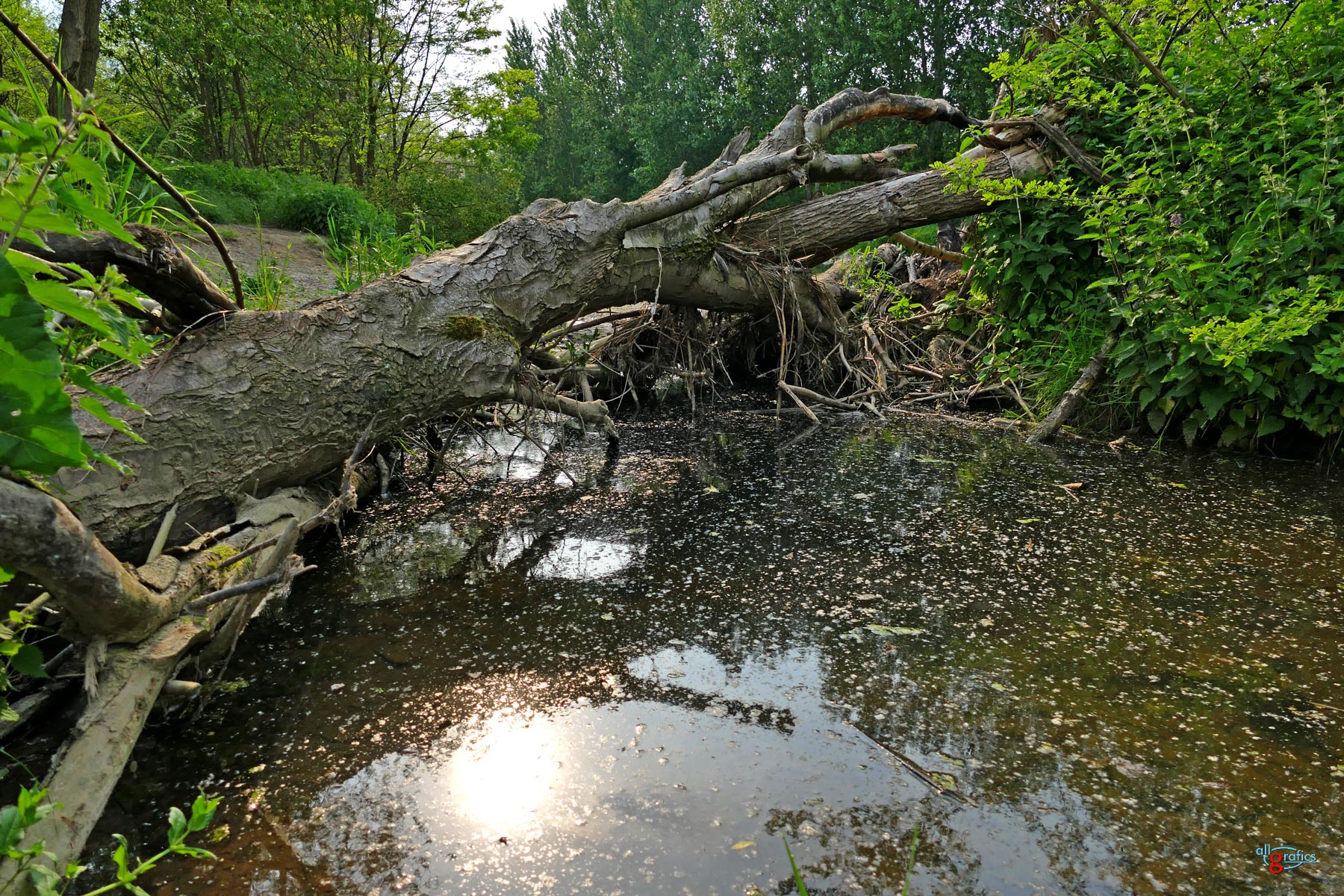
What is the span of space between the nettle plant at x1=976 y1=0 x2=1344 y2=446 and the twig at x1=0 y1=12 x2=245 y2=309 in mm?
3665

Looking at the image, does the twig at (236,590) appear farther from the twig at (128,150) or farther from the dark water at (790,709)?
the twig at (128,150)

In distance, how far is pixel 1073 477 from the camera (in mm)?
3275

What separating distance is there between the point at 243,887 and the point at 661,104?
92.7 ft

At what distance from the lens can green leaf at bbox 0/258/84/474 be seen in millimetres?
905

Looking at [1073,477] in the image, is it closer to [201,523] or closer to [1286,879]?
[1286,879]

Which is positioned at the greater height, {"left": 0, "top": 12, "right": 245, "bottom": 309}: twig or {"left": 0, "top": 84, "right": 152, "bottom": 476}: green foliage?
{"left": 0, "top": 12, "right": 245, "bottom": 309}: twig

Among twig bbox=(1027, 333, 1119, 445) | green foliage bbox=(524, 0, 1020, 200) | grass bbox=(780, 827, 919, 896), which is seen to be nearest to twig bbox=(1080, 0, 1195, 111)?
twig bbox=(1027, 333, 1119, 445)

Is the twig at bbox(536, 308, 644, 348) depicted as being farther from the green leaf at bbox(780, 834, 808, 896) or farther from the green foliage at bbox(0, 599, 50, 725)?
the green leaf at bbox(780, 834, 808, 896)

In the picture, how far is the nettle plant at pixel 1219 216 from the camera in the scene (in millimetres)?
3152

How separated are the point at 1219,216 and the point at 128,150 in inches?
164

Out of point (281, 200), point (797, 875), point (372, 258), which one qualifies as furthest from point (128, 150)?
point (281, 200)

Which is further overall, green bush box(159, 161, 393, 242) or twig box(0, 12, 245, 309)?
green bush box(159, 161, 393, 242)

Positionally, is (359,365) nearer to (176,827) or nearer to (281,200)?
(176,827)

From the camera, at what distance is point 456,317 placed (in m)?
2.69
